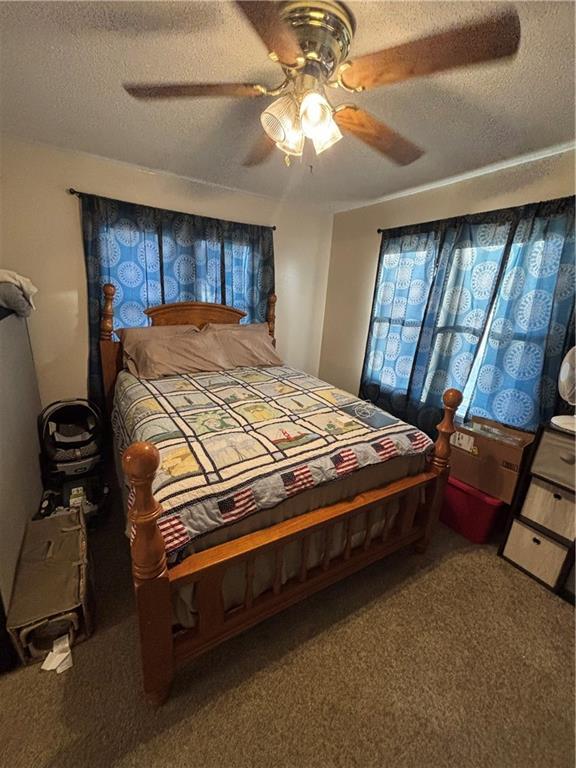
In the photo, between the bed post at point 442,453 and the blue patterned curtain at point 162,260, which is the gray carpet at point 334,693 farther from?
the blue patterned curtain at point 162,260

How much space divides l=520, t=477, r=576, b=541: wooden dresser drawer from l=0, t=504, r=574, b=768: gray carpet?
0.38 metres

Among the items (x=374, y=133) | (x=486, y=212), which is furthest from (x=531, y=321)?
(x=374, y=133)

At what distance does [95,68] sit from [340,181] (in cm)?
174

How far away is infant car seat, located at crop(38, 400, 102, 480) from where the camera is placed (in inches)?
77.4

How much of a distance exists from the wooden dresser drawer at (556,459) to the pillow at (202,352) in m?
1.99

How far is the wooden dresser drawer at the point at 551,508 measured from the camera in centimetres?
157

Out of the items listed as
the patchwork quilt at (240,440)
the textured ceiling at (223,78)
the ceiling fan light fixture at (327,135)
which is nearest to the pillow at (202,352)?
the patchwork quilt at (240,440)

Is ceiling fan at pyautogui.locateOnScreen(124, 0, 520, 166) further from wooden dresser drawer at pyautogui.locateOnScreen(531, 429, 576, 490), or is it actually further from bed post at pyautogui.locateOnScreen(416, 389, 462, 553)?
wooden dresser drawer at pyautogui.locateOnScreen(531, 429, 576, 490)

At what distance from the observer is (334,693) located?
1.19m

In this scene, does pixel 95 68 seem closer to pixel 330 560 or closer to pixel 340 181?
pixel 340 181

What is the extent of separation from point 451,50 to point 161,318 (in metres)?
2.42

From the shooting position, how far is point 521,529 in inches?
69.1

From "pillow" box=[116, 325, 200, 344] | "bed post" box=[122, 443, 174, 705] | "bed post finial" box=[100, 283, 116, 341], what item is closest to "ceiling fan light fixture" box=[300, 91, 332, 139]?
"bed post" box=[122, 443, 174, 705]

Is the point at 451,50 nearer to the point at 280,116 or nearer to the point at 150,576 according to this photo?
the point at 280,116
